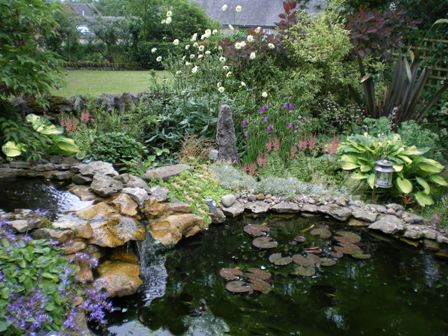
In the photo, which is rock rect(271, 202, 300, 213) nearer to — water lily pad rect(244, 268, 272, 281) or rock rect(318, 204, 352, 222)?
Answer: rock rect(318, 204, 352, 222)

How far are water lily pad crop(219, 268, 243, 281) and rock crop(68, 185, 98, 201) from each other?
1.52m

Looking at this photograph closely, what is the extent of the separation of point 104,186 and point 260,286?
1880 mm

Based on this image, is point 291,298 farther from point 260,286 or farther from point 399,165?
point 399,165

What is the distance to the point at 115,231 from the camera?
12.4 feet

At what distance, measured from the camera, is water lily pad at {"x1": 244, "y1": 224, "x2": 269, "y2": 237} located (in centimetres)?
463

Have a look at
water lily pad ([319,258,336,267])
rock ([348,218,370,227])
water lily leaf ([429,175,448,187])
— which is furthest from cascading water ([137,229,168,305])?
water lily leaf ([429,175,448,187])

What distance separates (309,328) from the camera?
3197 millimetres

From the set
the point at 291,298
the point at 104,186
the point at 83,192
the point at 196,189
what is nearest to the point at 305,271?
the point at 291,298

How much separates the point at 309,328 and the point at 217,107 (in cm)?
409

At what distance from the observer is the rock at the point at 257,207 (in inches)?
202

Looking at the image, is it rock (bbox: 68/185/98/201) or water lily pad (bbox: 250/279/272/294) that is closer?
water lily pad (bbox: 250/279/272/294)

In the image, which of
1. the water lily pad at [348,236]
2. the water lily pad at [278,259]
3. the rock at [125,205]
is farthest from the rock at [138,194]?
the water lily pad at [348,236]

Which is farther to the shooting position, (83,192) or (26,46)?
(83,192)

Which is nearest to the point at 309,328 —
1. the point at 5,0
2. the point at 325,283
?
the point at 325,283
